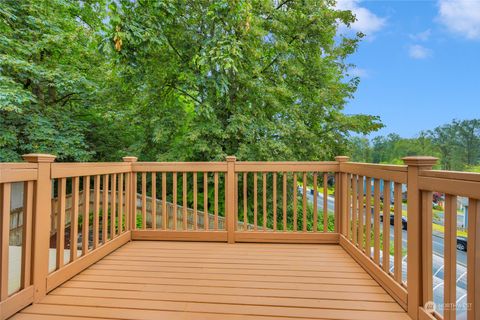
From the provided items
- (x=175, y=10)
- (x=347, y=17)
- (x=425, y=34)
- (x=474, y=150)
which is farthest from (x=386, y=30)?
(x=175, y=10)

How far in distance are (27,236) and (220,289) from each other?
1.28 meters

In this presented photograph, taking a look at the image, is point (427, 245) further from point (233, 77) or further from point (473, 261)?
point (233, 77)

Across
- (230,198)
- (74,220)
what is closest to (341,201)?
(230,198)

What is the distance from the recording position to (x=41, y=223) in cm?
188

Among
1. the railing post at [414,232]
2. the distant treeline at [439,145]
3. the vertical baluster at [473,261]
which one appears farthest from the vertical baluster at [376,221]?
the distant treeline at [439,145]

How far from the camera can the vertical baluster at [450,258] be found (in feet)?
4.36

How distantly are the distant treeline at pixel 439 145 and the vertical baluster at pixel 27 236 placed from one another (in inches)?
545

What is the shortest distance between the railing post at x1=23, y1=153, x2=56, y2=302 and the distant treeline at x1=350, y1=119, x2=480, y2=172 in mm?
13712

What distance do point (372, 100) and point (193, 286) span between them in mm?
21098

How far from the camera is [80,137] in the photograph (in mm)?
7387

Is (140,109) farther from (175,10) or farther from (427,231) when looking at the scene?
A: (427,231)

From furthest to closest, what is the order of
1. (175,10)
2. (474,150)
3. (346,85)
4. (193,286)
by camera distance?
(474,150), (346,85), (175,10), (193,286)

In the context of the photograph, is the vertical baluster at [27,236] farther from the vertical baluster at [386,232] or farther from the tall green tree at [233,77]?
the tall green tree at [233,77]

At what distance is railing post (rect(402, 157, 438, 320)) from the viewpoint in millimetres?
1603
